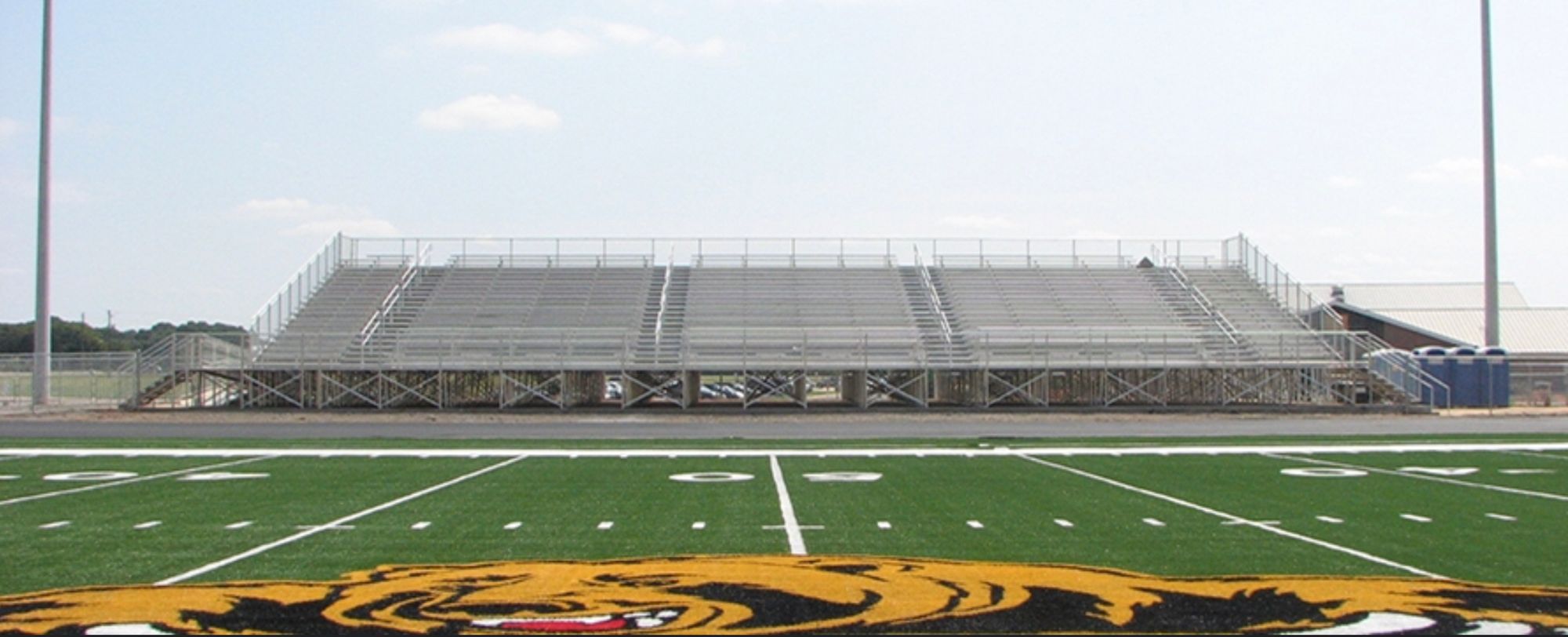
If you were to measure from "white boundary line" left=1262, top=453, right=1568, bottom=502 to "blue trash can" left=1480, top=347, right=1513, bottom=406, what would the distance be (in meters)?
20.6

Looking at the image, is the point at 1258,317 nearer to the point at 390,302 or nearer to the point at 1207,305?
the point at 1207,305

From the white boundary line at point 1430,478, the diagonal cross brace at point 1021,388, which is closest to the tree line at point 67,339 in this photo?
the diagonal cross brace at point 1021,388

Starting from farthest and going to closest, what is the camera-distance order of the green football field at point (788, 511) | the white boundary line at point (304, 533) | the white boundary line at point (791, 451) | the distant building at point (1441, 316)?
the distant building at point (1441, 316)
the white boundary line at point (791, 451)
the green football field at point (788, 511)
the white boundary line at point (304, 533)

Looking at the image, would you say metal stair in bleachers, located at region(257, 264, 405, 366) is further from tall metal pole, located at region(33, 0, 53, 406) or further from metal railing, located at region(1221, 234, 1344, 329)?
metal railing, located at region(1221, 234, 1344, 329)

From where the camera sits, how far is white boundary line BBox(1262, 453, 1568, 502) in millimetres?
13758

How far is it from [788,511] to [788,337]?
2599cm

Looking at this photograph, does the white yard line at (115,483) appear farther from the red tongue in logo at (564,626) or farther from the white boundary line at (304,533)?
the red tongue in logo at (564,626)

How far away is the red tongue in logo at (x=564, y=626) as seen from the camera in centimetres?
691

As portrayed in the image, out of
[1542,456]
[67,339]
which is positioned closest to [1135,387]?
[1542,456]

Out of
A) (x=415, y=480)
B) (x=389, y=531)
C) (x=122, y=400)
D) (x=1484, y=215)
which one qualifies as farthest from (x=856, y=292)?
(x=389, y=531)

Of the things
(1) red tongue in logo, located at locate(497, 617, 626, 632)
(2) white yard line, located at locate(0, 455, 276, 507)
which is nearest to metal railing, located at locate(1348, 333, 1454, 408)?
(2) white yard line, located at locate(0, 455, 276, 507)

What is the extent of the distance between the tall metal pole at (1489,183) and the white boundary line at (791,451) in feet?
63.7

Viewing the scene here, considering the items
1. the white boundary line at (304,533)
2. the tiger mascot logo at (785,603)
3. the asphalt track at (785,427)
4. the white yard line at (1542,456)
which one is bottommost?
the asphalt track at (785,427)

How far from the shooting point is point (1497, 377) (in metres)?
36.7
